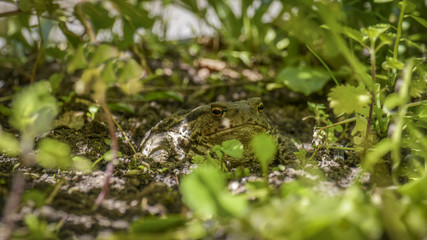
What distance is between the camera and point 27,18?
10.7ft

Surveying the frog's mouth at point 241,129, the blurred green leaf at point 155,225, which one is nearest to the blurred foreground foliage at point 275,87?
the blurred green leaf at point 155,225

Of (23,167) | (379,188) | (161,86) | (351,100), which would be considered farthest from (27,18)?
(379,188)

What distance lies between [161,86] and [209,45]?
108 centimetres

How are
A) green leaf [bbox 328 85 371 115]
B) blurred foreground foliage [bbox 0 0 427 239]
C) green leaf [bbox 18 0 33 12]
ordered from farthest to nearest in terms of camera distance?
green leaf [bbox 18 0 33 12], green leaf [bbox 328 85 371 115], blurred foreground foliage [bbox 0 0 427 239]

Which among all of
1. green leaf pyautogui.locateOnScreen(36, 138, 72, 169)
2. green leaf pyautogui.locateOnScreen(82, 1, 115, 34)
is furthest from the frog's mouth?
green leaf pyautogui.locateOnScreen(82, 1, 115, 34)

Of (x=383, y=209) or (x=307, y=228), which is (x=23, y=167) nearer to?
(x=307, y=228)

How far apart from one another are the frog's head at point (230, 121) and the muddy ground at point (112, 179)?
0.37 m

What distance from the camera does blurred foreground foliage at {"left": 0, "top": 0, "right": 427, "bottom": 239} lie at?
1135 millimetres

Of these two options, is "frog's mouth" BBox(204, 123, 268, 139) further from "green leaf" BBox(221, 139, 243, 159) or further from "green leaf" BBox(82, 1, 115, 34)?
"green leaf" BBox(82, 1, 115, 34)

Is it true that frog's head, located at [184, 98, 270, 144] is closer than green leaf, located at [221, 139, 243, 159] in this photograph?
No

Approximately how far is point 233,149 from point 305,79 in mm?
1610

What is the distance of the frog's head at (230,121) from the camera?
2.58 m

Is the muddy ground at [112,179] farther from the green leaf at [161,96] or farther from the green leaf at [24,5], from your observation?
the green leaf at [24,5]

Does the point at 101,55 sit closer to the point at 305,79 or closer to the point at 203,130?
the point at 203,130
